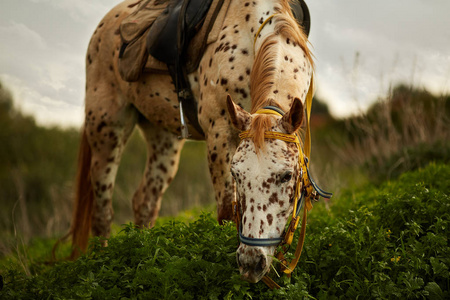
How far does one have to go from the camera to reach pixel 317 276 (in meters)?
2.99

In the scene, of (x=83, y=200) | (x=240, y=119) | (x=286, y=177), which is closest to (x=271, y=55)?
(x=240, y=119)

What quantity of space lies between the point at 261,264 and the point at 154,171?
323cm

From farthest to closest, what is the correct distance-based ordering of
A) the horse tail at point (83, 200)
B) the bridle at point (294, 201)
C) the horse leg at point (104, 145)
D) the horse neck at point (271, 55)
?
the horse tail at point (83, 200)
the horse leg at point (104, 145)
the horse neck at point (271, 55)
the bridle at point (294, 201)

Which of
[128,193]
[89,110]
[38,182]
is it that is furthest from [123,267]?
[38,182]

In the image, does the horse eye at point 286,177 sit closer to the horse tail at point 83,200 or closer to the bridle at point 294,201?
the bridle at point 294,201

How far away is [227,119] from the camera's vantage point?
351 cm

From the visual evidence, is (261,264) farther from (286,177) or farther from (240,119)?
(240,119)

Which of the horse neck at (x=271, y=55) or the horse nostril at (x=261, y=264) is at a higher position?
the horse neck at (x=271, y=55)

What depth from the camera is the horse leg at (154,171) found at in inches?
211

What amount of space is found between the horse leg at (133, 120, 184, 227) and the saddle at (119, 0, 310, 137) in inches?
43.7

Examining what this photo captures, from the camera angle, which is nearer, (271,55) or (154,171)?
(271,55)

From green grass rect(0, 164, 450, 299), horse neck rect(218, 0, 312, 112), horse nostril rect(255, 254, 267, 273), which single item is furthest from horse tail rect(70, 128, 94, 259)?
horse nostril rect(255, 254, 267, 273)

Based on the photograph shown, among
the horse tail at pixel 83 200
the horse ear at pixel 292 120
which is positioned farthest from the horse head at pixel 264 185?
the horse tail at pixel 83 200

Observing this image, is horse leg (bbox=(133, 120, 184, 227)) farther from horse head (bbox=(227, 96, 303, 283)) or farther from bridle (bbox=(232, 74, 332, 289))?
horse head (bbox=(227, 96, 303, 283))
